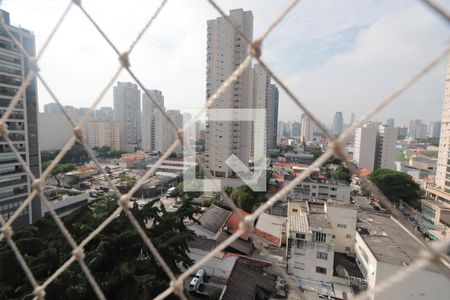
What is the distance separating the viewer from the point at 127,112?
20.0 m

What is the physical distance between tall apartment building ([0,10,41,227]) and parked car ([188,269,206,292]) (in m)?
4.36

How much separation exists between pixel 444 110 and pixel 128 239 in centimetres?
966

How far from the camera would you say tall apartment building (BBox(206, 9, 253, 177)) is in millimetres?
9242

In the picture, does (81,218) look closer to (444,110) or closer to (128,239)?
(128,239)

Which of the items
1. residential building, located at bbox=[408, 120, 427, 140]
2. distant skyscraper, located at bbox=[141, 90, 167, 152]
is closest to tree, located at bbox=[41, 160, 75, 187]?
distant skyscraper, located at bbox=[141, 90, 167, 152]

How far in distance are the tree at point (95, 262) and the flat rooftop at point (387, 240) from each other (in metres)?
2.84


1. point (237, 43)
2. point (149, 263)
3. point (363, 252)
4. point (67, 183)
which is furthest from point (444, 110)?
point (67, 183)

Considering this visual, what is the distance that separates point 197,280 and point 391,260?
2742 mm

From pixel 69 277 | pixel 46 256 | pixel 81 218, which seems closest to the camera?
pixel 69 277

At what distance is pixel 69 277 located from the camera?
81.8 inches

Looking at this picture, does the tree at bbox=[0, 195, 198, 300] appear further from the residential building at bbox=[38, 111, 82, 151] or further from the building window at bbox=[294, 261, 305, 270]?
the residential building at bbox=[38, 111, 82, 151]

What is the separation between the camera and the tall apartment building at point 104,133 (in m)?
18.6

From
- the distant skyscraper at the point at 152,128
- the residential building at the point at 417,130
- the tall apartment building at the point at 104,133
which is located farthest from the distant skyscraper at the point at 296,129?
the tall apartment building at the point at 104,133

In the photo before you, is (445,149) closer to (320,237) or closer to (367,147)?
(367,147)
